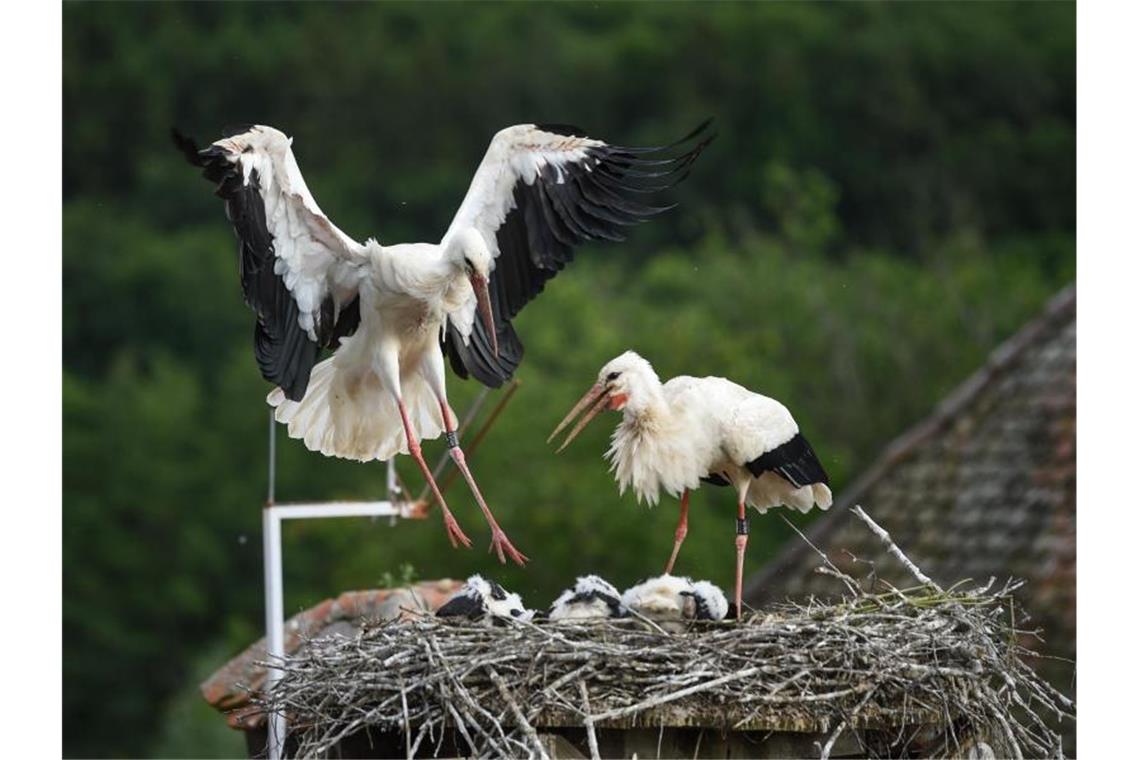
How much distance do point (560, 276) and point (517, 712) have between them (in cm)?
1893

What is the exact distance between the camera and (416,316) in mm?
7156

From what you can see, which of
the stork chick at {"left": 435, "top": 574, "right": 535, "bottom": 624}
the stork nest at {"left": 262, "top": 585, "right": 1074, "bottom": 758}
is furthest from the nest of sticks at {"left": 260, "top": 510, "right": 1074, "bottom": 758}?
the stork chick at {"left": 435, "top": 574, "right": 535, "bottom": 624}

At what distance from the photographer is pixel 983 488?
12.2 metres

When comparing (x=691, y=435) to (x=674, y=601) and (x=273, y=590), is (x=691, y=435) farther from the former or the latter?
(x=273, y=590)

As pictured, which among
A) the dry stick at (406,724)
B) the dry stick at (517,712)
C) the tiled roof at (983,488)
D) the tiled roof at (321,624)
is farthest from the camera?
the tiled roof at (983,488)

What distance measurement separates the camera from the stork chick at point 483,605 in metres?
6.23

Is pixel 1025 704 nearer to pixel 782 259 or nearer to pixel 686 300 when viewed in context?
pixel 686 300

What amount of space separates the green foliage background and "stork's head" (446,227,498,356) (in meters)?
9.57

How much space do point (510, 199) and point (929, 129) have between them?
27.6m

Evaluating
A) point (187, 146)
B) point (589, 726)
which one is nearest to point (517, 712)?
point (589, 726)

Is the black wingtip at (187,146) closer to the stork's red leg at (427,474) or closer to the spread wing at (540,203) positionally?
the spread wing at (540,203)

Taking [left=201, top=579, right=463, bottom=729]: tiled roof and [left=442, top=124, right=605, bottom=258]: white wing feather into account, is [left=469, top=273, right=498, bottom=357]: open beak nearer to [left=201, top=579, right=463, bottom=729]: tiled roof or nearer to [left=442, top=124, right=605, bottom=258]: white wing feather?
[left=442, top=124, right=605, bottom=258]: white wing feather

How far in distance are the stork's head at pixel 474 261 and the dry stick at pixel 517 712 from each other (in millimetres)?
1429

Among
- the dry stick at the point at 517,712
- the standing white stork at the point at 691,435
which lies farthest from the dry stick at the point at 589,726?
the standing white stork at the point at 691,435
